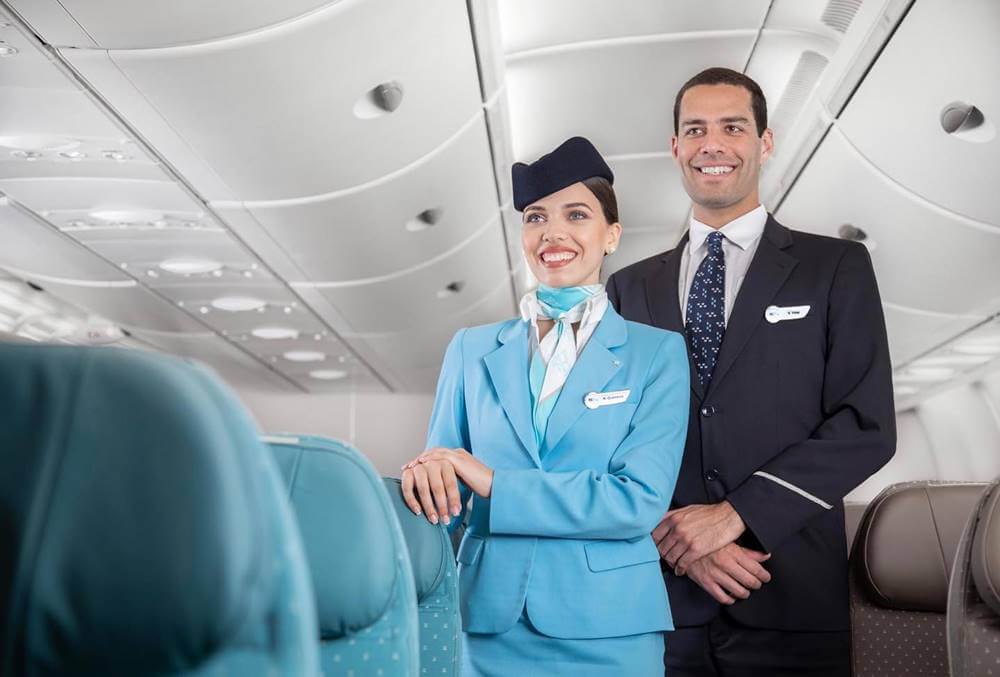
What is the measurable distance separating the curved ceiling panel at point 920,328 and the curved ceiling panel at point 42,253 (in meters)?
7.04

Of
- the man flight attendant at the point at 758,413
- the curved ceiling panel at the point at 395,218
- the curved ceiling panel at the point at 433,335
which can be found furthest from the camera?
the curved ceiling panel at the point at 433,335

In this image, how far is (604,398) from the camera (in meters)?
1.96

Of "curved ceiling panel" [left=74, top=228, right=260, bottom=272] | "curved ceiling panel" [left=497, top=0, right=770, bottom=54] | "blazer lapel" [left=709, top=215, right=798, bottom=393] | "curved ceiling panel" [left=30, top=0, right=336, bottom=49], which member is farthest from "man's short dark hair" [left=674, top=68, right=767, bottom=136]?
"curved ceiling panel" [left=74, top=228, right=260, bottom=272]

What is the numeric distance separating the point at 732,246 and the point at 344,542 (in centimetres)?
151

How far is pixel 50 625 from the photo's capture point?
84 cm

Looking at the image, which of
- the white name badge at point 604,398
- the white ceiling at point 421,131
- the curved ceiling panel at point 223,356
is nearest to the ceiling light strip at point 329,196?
the white ceiling at point 421,131

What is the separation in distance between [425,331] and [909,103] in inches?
312

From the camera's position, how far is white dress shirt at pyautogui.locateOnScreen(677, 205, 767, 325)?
248cm

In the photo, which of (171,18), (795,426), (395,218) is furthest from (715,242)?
(395,218)

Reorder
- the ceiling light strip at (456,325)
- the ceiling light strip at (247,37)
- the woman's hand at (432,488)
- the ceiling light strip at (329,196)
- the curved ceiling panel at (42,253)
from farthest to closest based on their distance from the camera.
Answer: the ceiling light strip at (456,325) < the curved ceiling panel at (42,253) < the ceiling light strip at (329,196) < the ceiling light strip at (247,37) < the woman's hand at (432,488)

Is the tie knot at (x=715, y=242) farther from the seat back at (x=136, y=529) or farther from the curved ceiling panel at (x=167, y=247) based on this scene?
the curved ceiling panel at (x=167, y=247)

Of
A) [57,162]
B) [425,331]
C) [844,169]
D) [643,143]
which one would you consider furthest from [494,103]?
[425,331]

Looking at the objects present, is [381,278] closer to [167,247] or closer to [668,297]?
[167,247]

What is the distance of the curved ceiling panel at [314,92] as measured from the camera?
529 cm
